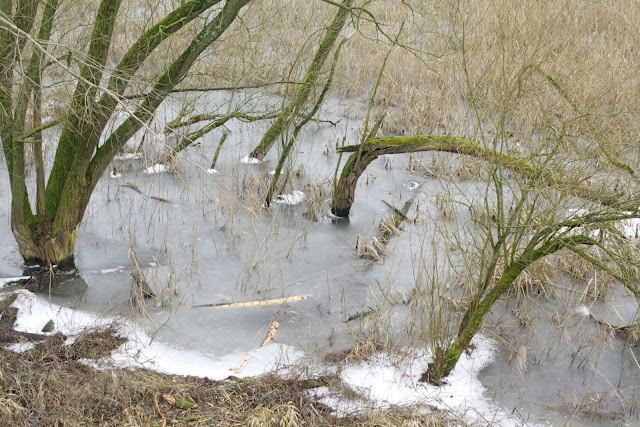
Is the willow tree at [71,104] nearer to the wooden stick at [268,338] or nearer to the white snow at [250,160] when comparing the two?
the wooden stick at [268,338]

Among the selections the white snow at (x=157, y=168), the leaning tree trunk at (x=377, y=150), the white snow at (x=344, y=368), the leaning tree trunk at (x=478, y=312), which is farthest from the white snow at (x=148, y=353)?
the white snow at (x=157, y=168)

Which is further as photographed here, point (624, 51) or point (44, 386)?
point (624, 51)

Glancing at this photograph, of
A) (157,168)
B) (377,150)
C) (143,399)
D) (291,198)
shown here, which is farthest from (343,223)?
(143,399)

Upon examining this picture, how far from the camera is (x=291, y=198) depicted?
826 centimetres

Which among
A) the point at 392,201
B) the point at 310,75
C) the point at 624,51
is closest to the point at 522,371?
the point at 392,201

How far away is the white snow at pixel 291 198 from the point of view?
322 inches

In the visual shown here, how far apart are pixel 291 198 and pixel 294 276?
1.87 meters

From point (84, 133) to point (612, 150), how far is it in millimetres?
4875

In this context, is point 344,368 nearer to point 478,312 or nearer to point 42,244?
point 478,312

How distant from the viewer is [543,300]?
20.7 feet

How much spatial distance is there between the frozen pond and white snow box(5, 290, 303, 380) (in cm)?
12

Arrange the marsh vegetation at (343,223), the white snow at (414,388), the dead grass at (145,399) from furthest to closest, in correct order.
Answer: the marsh vegetation at (343,223) → the white snow at (414,388) → the dead grass at (145,399)

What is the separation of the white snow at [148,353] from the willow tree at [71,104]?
2.71 ft

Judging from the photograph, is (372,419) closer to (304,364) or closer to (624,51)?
(304,364)
